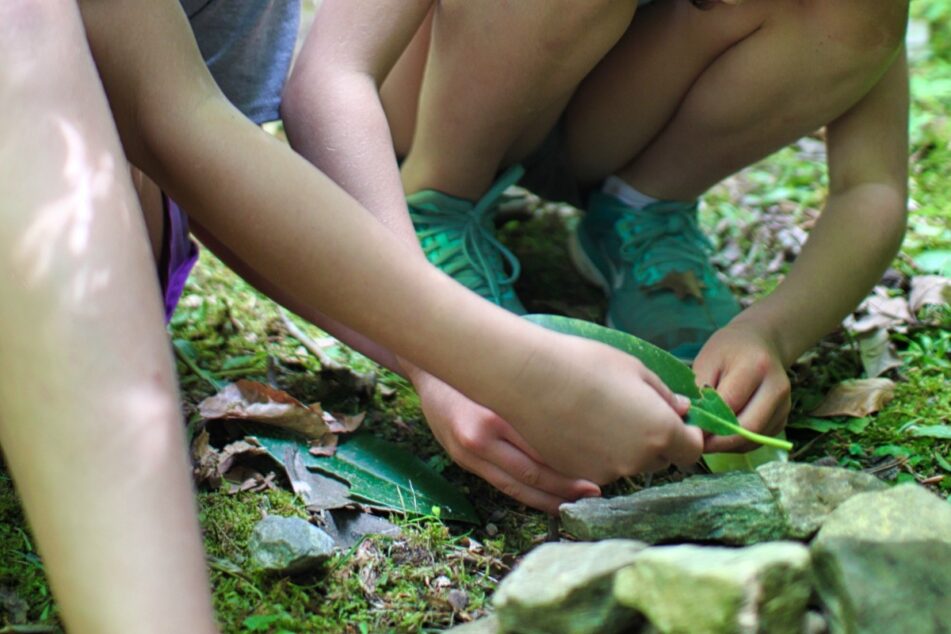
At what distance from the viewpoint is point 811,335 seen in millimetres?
1773

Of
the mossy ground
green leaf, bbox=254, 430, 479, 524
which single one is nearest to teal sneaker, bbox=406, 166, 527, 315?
the mossy ground

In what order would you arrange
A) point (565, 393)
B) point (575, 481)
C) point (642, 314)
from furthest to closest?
point (642, 314) → point (575, 481) → point (565, 393)

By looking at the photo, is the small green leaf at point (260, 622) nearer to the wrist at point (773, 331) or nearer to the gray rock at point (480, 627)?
the gray rock at point (480, 627)

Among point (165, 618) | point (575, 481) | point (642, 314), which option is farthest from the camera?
point (642, 314)

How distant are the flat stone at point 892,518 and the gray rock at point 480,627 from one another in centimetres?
34

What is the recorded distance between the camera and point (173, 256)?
1.90 m

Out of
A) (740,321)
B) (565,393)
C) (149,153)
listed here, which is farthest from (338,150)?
(740,321)

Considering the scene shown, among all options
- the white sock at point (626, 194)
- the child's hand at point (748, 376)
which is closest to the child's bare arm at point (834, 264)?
the child's hand at point (748, 376)

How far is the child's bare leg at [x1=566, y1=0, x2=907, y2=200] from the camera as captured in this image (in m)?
1.77

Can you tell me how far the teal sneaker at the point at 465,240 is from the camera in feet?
6.18

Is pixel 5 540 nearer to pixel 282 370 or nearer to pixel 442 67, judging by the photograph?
pixel 282 370

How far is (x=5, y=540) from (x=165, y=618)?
51 centimetres

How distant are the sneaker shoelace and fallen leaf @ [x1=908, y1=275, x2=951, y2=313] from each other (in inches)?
15.3

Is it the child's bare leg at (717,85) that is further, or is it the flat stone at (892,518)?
the child's bare leg at (717,85)
